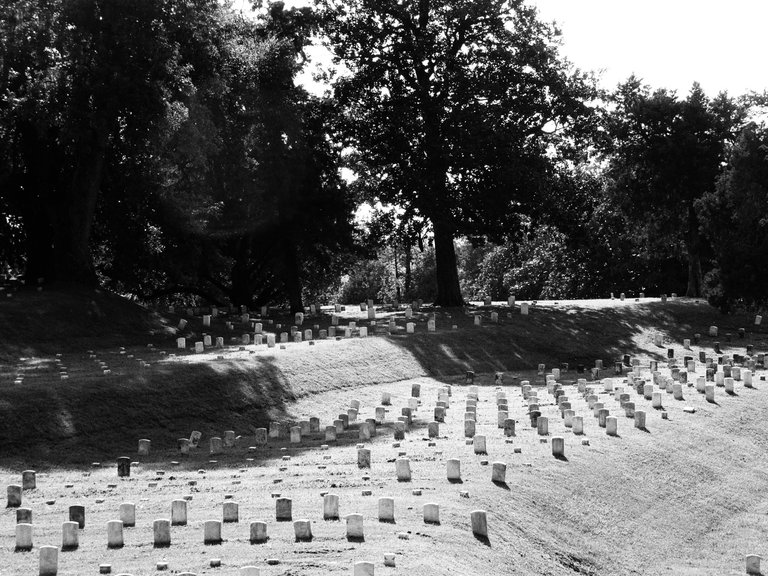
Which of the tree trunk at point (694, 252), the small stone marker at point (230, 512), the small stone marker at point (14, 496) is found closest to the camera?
the small stone marker at point (230, 512)

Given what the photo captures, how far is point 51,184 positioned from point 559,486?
31402 mm

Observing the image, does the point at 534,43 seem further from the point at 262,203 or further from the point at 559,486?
the point at 559,486

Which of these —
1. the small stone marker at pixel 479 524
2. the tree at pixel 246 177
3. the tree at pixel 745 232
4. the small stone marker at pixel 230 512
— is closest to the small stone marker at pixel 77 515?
the small stone marker at pixel 230 512

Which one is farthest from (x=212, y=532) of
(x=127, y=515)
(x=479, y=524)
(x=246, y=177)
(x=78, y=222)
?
(x=246, y=177)

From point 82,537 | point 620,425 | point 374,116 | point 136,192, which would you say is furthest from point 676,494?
point 374,116

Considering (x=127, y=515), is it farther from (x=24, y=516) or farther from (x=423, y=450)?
(x=423, y=450)

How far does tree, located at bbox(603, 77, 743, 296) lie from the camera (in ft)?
218

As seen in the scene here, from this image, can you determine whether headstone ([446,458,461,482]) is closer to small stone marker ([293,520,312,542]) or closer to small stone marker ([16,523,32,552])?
small stone marker ([293,520,312,542])

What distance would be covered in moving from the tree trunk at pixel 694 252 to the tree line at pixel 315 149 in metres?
0.24

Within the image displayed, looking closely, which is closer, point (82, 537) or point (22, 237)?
point (82, 537)

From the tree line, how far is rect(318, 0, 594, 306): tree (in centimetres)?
11

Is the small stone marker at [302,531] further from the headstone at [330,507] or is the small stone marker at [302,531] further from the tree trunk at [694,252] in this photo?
the tree trunk at [694,252]

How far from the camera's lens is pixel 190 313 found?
5416 cm

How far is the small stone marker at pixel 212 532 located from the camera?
1939 cm
